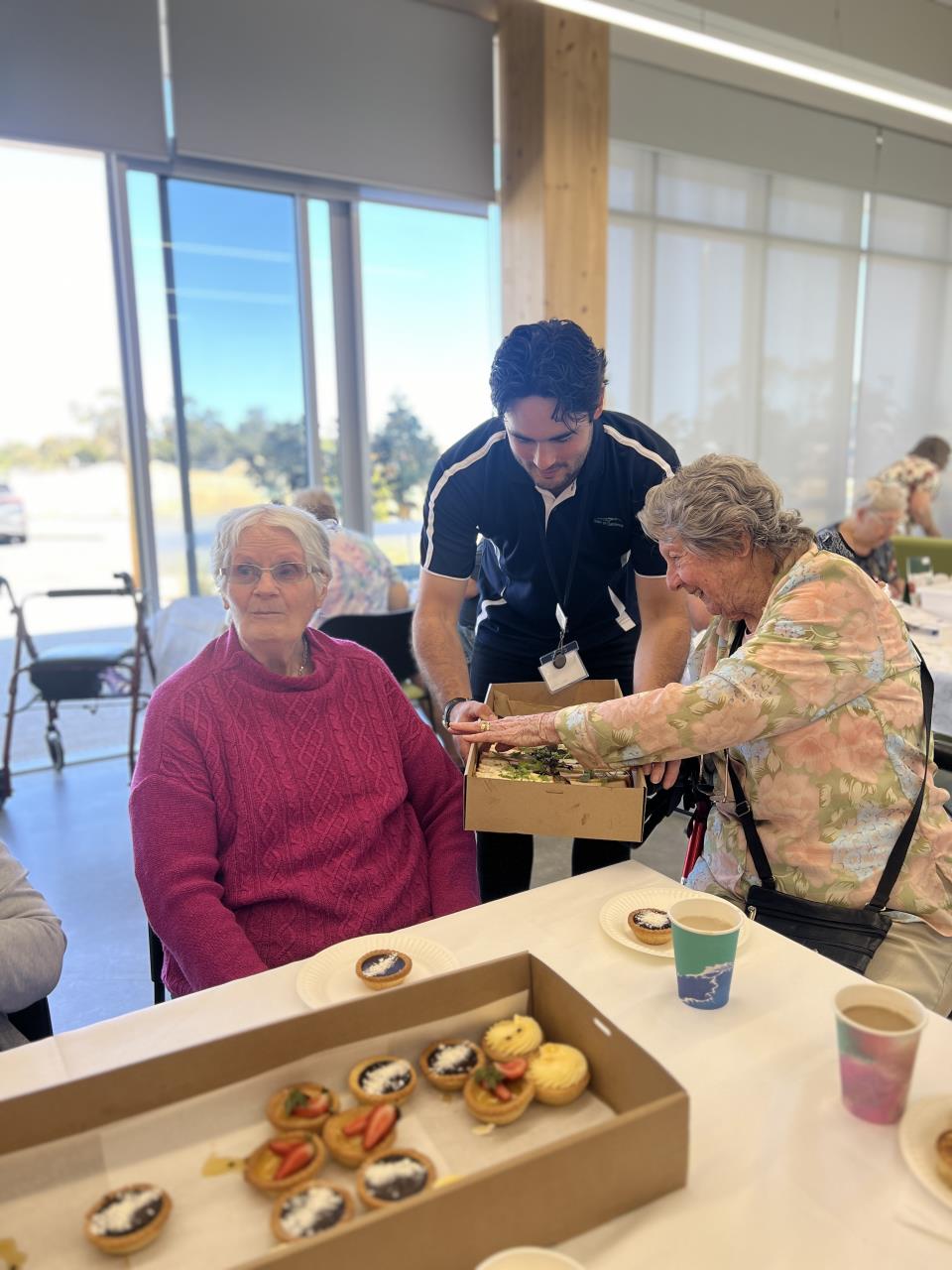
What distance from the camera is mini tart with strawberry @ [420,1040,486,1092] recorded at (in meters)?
0.93

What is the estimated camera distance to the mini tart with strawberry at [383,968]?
3.70ft

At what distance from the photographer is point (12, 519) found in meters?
5.70

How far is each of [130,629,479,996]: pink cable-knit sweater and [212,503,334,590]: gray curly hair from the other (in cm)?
15

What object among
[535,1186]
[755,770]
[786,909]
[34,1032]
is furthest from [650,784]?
[34,1032]

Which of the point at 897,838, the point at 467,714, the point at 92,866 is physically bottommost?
the point at 92,866

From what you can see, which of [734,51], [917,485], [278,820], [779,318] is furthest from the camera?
[779,318]

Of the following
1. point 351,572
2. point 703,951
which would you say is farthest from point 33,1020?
point 351,572

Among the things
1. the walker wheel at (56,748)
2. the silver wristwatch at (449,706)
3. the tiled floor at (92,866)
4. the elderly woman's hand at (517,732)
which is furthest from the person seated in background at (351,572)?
the elderly woman's hand at (517,732)

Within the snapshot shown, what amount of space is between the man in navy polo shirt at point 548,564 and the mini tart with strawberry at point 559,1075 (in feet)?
3.16

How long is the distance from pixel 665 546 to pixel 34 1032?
1246 millimetres

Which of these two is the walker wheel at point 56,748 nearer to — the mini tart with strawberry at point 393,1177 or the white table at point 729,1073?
the white table at point 729,1073

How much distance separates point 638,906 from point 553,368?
1012 mm

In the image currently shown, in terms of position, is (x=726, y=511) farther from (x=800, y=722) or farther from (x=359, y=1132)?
(x=359, y=1132)

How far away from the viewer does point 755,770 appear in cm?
148
